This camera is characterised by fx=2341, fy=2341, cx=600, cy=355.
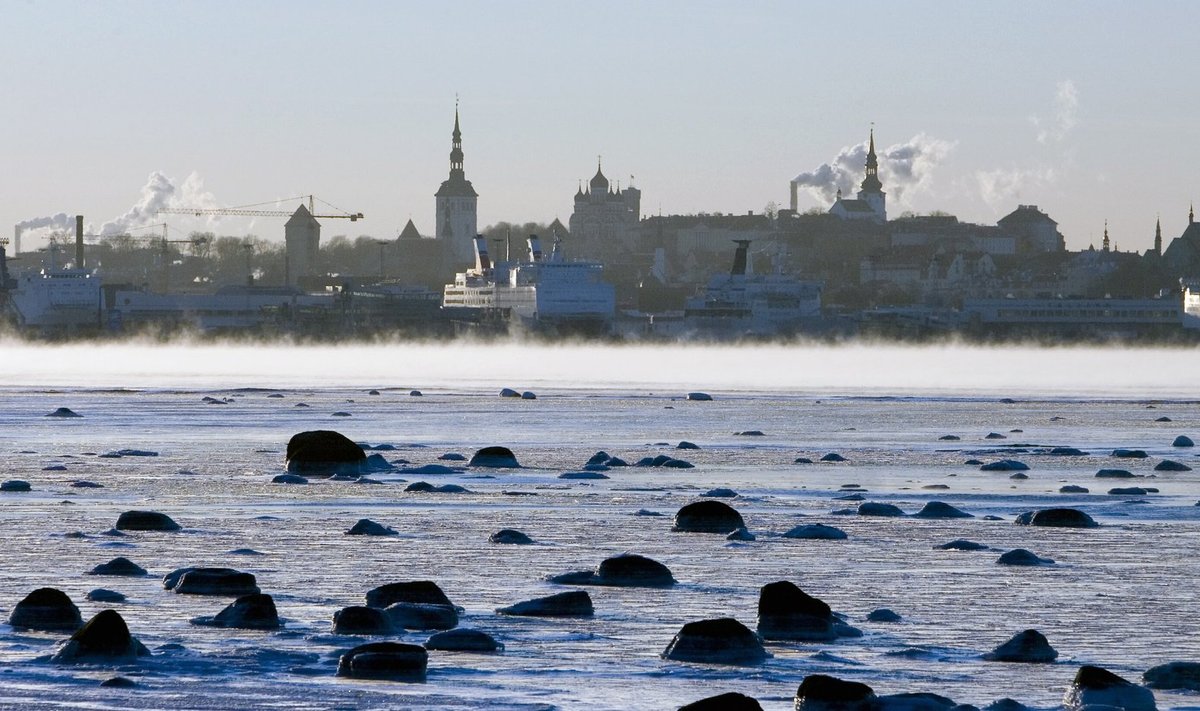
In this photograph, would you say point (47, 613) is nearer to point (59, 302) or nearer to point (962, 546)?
point (962, 546)

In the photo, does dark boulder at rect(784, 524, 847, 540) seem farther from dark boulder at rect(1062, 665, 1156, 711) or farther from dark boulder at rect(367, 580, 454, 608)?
dark boulder at rect(1062, 665, 1156, 711)

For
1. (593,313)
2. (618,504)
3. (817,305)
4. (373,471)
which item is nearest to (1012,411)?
(373,471)

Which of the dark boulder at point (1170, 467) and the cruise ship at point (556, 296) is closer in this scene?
the dark boulder at point (1170, 467)

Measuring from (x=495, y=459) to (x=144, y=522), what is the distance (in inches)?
436

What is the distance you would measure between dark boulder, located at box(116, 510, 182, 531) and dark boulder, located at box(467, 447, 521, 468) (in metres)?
10.5

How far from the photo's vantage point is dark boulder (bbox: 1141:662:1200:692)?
13.7 metres

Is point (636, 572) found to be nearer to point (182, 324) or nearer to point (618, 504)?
point (618, 504)

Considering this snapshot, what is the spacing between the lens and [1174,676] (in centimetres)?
1382

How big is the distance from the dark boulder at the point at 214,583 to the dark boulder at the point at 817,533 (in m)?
6.26

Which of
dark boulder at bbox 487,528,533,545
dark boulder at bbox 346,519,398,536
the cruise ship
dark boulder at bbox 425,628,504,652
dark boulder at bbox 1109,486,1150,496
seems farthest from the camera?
the cruise ship

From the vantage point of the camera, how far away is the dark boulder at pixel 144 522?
73.6 ft

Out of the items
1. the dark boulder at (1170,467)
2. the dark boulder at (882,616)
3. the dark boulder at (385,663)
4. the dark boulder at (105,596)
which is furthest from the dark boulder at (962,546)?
the dark boulder at (1170,467)

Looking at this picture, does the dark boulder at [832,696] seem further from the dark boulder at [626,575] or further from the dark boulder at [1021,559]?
the dark boulder at [1021,559]

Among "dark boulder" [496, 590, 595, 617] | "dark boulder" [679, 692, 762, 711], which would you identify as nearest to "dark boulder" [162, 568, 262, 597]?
"dark boulder" [496, 590, 595, 617]
